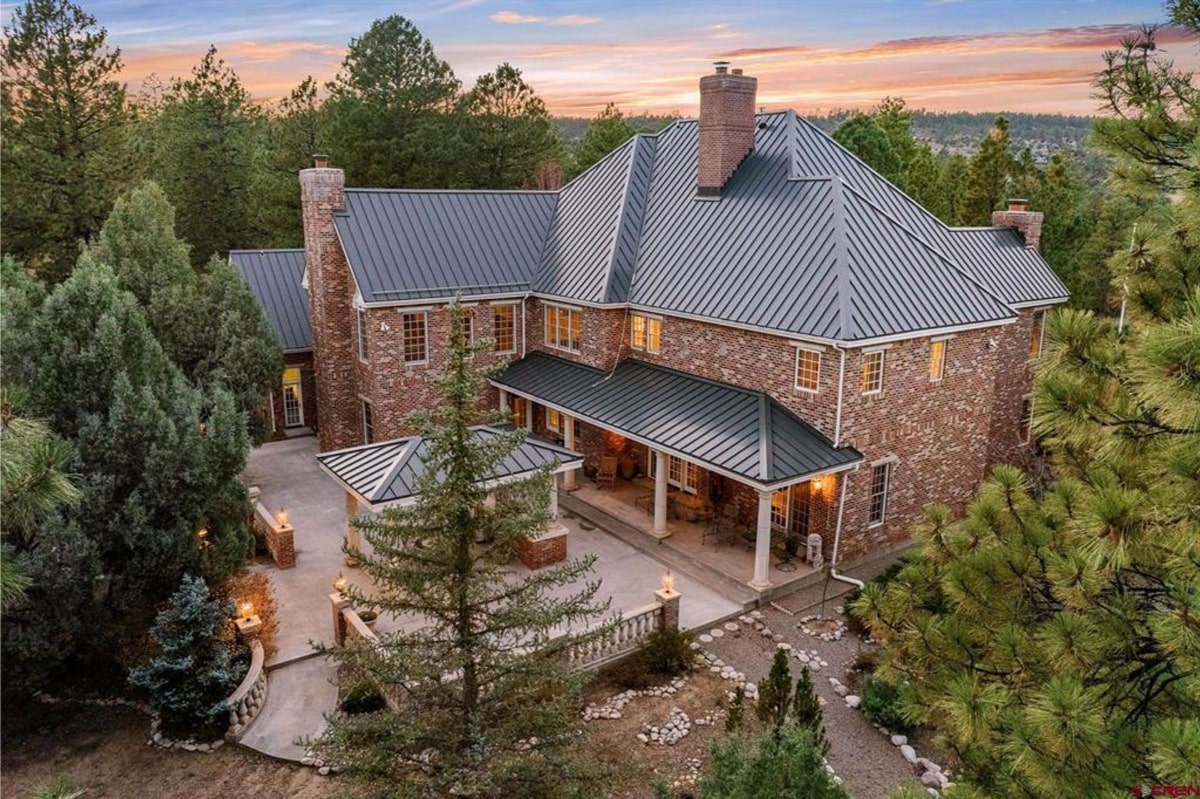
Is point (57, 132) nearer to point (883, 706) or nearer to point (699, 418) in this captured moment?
point (699, 418)

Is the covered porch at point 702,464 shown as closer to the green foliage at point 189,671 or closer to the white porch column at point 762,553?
the white porch column at point 762,553

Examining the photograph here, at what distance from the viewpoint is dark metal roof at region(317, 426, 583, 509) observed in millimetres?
15144

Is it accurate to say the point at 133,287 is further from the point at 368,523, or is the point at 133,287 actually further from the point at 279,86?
the point at 279,86

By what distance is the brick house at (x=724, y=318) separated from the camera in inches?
645

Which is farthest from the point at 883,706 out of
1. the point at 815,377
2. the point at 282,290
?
the point at 282,290

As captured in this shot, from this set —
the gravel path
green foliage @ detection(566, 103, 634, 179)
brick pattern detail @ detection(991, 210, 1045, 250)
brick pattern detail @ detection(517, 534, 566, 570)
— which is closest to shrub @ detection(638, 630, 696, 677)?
the gravel path

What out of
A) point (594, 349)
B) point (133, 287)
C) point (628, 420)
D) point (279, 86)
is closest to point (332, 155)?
point (279, 86)

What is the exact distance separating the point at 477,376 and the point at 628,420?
32.9 ft

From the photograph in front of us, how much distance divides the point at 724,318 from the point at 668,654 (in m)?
7.69

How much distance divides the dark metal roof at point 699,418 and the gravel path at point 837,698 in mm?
2843

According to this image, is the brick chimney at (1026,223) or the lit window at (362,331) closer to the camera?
the lit window at (362,331)

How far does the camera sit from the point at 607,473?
68.3ft

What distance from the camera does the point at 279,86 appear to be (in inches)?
1821

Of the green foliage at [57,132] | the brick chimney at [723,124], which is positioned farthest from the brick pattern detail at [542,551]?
the green foliage at [57,132]
